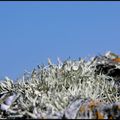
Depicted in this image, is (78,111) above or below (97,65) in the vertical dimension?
below

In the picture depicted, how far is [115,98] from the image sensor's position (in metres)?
10.6

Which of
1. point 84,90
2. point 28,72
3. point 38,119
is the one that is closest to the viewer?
point 38,119

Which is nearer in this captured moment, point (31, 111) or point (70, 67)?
A: point (31, 111)

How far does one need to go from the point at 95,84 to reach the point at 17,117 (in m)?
2.93

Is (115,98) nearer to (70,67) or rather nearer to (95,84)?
(95,84)

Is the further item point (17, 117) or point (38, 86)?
point (38, 86)

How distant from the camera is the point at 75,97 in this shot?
8.77 metres

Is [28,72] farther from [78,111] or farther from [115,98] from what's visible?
[78,111]

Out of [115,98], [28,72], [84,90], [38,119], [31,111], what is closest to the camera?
[38,119]

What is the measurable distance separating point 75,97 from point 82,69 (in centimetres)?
249

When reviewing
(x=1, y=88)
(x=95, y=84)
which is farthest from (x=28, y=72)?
(x=95, y=84)

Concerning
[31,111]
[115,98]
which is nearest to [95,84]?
[115,98]

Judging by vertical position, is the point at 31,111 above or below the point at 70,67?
below

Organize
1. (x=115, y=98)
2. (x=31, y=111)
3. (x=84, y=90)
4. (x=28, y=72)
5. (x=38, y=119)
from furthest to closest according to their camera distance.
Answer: (x=28, y=72), (x=115, y=98), (x=84, y=90), (x=31, y=111), (x=38, y=119)
